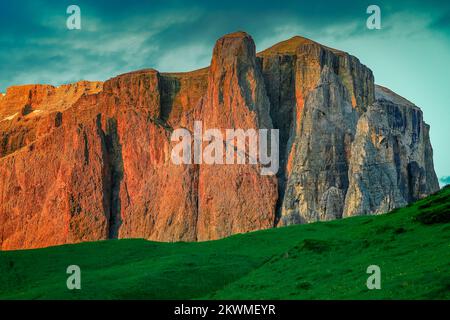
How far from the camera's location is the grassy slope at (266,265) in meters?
38.6

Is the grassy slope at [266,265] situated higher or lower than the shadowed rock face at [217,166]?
lower

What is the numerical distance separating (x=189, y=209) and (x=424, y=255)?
71836 millimetres

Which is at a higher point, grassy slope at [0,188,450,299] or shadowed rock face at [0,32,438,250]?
shadowed rock face at [0,32,438,250]

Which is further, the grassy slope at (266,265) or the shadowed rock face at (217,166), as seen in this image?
the shadowed rock face at (217,166)

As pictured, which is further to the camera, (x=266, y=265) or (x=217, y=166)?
(x=217, y=166)

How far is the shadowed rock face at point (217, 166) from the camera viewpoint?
334 feet

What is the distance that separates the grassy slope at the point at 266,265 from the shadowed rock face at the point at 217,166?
1413 inches

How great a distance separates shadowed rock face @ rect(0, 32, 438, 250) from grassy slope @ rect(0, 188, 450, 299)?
35.9 metres

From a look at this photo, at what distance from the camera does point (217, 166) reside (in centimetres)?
10869

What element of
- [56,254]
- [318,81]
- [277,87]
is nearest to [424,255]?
[56,254]

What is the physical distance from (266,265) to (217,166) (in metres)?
58.0

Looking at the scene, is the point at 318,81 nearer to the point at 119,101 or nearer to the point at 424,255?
the point at 119,101

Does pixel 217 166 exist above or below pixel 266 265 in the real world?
above

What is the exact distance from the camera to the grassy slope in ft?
127
